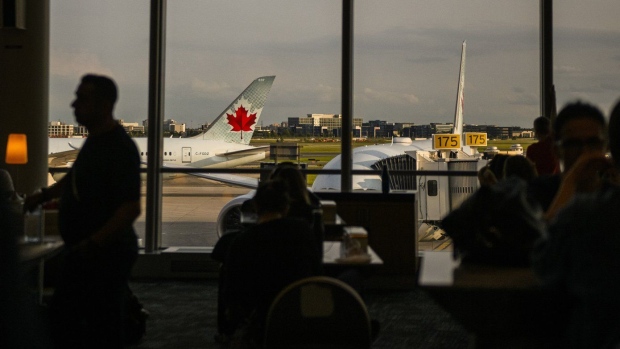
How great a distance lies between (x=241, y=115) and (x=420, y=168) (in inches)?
72.5

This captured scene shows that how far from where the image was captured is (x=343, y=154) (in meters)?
7.75

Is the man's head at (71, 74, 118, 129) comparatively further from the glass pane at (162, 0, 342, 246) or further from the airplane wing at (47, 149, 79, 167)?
the airplane wing at (47, 149, 79, 167)

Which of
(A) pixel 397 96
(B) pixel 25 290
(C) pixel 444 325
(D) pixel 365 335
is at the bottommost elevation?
(C) pixel 444 325

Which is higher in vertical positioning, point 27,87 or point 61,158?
point 27,87

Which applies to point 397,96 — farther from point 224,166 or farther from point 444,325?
point 444,325

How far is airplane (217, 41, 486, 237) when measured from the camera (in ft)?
25.4

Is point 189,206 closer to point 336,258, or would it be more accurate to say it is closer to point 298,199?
point 298,199

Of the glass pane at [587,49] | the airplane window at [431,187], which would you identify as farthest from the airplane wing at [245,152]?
the glass pane at [587,49]

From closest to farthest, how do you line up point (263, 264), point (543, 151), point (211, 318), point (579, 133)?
1. point (579, 133)
2. point (263, 264)
3. point (211, 318)
4. point (543, 151)

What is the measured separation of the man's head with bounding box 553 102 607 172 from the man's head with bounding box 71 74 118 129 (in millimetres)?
1652

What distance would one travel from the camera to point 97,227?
9.81 feet

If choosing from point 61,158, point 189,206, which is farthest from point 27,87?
point 189,206

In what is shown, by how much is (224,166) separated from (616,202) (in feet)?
21.1

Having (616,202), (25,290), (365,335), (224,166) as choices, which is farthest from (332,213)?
(25,290)
